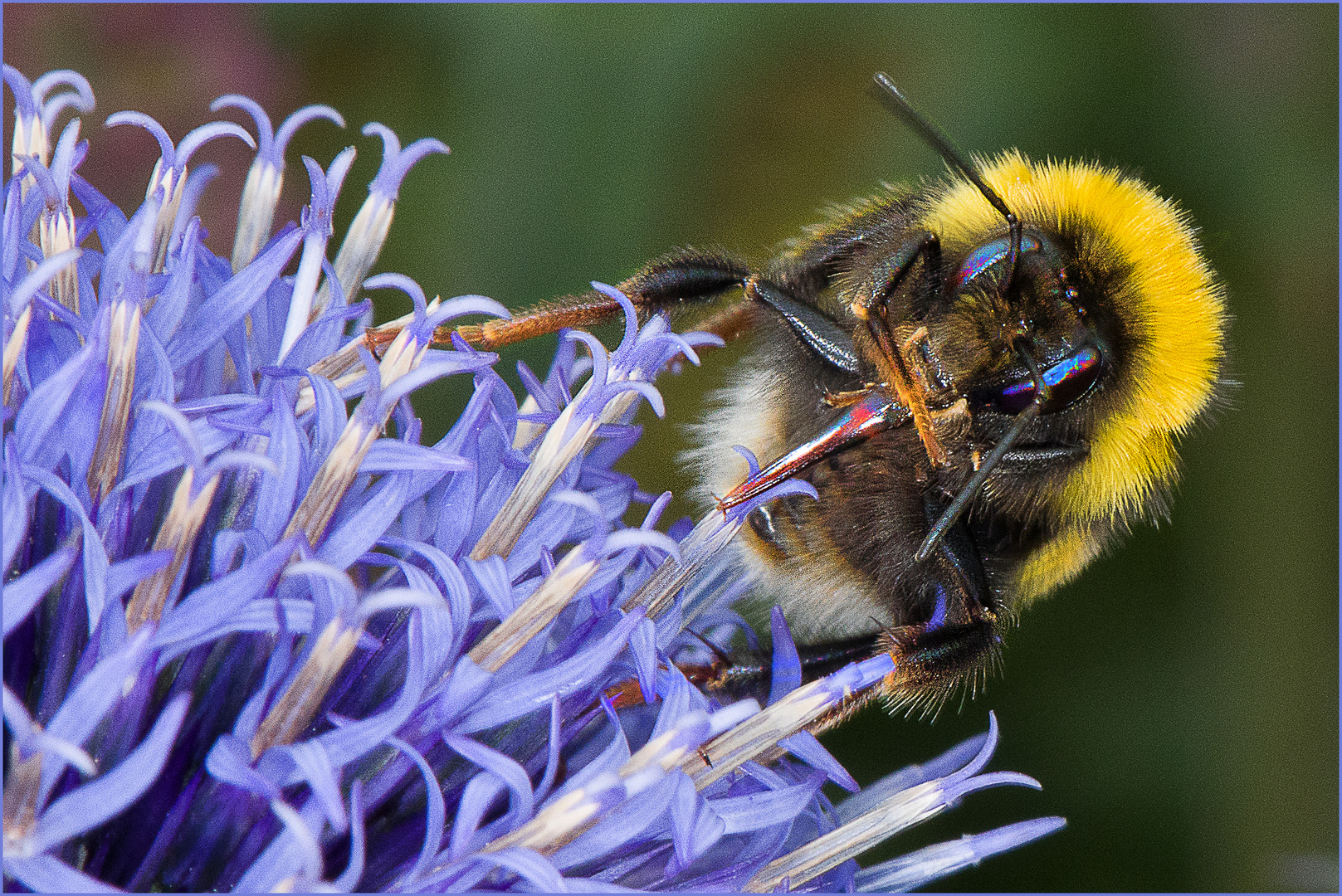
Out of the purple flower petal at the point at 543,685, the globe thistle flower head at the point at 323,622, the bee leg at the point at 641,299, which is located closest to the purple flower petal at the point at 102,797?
the globe thistle flower head at the point at 323,622

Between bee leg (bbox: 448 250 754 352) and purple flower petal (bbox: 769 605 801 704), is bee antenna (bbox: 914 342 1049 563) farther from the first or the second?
bee leg (bbox: 448 250 754 352)

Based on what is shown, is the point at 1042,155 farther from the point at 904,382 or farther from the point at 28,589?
the point at 28,589

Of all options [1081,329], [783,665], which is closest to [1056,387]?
[1081,329]

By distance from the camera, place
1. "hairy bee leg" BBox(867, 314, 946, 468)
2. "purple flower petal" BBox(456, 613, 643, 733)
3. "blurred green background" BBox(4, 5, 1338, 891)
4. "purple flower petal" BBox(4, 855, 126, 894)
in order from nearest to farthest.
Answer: "purple flower petal" BBox(4, 855, 126, 894) → "purple flower petal" BBox(456, 613, 643, 733) → "hairy bee leg" BBox(867, 314, 946, 468) → "blurred green background" BBox(4, 5, 1338, 891)

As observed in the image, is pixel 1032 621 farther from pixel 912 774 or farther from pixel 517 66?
pixel 517 66

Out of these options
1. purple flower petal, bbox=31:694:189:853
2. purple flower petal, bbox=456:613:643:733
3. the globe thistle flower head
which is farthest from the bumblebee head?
purple flower petal, bbox=31:694:189:853

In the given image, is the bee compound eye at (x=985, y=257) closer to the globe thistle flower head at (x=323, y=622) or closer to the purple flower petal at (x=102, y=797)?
the globe thistle flower head at (x=323, y=622)

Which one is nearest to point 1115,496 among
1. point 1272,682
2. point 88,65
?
point 1272,682

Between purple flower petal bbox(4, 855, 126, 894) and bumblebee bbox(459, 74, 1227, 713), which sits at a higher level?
bumblebee bbox(459, 74, 1227, 713)
